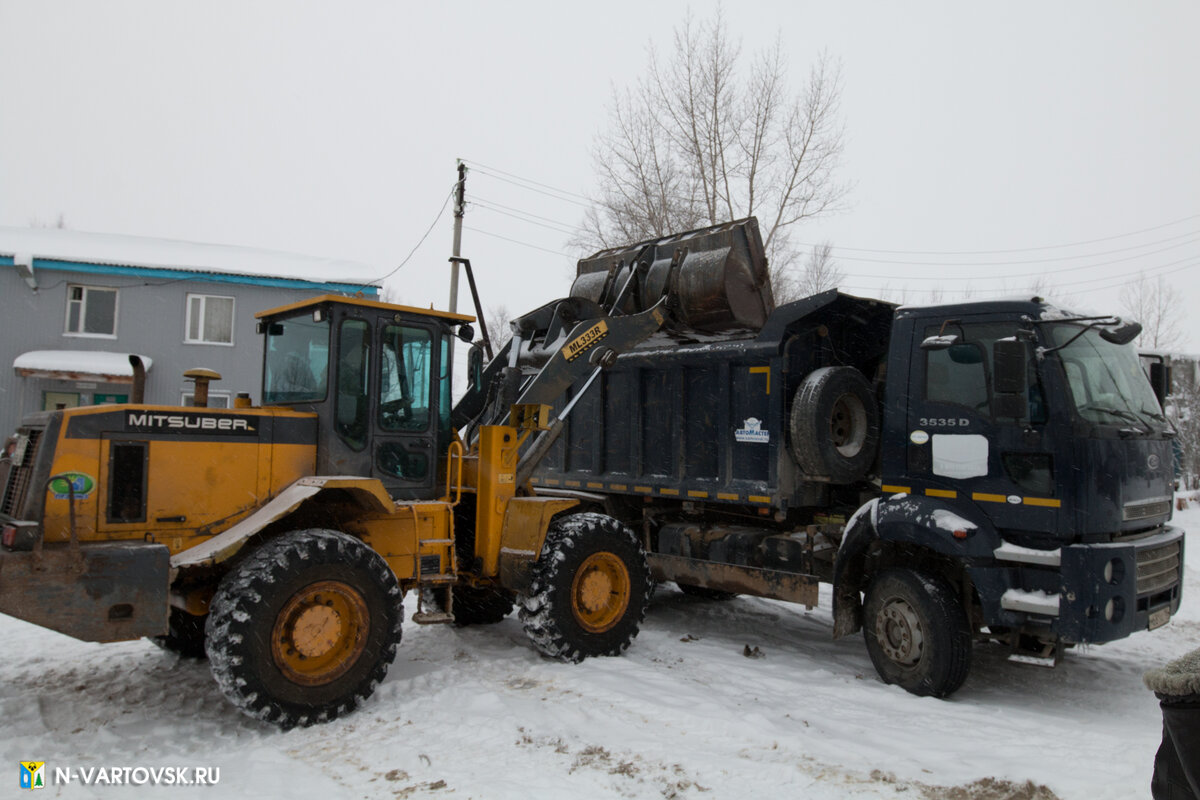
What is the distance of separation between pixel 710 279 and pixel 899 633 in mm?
3339

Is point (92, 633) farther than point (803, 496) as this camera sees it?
No

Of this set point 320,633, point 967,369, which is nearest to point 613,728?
point 320,633

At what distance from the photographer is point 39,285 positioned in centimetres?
1831

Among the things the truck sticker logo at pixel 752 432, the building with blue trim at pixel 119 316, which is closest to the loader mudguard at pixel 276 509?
the truck sticker logo at pixel 752 432

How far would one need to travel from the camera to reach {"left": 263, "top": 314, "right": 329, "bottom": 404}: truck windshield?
588 centimetres

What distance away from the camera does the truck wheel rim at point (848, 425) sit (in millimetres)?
6906

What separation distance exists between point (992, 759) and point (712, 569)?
3.22 metres

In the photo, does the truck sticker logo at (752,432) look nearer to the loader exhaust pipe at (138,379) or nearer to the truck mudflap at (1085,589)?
the truck mudflap at (1085,589)

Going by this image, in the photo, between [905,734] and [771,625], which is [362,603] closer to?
[905,734]

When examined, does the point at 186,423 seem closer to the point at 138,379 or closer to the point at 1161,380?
the point at 138,379

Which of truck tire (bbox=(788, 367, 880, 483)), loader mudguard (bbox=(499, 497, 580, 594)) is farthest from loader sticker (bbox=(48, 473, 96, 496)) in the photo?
truck tire (bbox=(788, 367, 880, 483))

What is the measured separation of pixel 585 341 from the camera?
698 cm

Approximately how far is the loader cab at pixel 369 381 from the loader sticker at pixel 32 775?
225 centimetres

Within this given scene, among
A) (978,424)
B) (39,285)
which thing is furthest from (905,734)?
(39,285)
